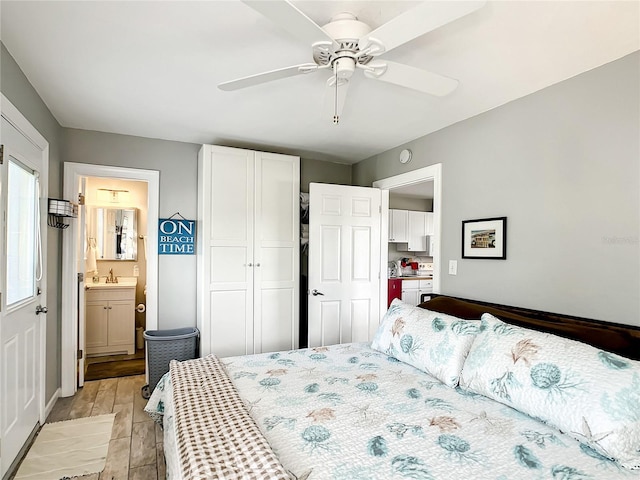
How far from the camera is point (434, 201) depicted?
3.10 m

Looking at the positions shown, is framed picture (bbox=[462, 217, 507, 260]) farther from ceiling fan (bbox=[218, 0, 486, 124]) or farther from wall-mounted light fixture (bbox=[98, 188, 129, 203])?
wall-mounted light fixture (bbox=[98, 188, 129, 203])

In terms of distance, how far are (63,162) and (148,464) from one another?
262 cm

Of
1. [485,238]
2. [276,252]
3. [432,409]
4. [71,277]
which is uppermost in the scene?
[485,238]

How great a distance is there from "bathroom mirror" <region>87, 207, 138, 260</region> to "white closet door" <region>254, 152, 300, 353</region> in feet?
7.47

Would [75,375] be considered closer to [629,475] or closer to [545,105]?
[629,475]

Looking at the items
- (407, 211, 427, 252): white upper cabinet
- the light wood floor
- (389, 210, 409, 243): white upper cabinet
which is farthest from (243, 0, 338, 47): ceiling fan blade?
(407, 211, 427, 252): white upper cabinet

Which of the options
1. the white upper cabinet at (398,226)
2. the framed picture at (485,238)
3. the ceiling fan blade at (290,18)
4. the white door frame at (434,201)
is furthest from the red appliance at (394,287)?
the ceiling fan blade at (290,18)

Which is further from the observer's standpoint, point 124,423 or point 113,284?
point 113,284

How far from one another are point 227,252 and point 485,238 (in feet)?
7.41

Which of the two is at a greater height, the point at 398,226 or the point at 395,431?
the point at 398,226

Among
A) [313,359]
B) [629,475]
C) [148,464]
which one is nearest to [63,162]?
[148,464]

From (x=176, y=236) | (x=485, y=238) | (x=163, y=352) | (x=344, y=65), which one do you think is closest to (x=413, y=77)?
(x=344, y=65)

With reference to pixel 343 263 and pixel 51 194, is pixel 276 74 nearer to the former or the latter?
pixel 343 263

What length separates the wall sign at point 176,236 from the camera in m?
3.58
